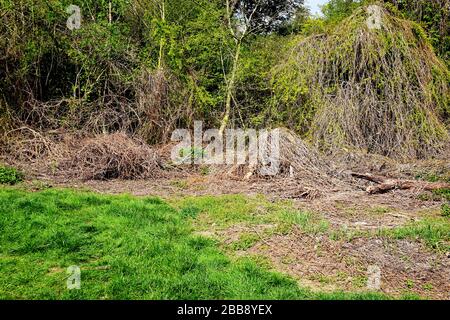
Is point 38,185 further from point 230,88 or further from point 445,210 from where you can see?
point 445,210

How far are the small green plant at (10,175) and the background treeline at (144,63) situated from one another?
203 centimetres

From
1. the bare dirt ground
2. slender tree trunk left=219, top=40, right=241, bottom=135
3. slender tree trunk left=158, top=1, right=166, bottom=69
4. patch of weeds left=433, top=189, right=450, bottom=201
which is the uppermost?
slender tree trunk left=158, top=1, right=166, bottom=69

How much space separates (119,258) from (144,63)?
8152mm

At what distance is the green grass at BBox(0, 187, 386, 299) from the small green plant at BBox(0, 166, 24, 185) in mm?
1298

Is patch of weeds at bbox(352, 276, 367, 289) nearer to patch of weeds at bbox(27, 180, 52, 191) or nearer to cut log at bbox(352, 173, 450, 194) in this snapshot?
cut log at bbox(352, 173, 450, 194)

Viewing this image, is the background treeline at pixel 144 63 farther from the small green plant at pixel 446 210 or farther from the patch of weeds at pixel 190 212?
the small green plant at pixel 446 210

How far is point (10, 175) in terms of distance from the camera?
7.24 metres

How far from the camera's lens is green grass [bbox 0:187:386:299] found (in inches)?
138

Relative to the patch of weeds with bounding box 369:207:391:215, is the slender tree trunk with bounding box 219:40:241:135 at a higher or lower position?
higher

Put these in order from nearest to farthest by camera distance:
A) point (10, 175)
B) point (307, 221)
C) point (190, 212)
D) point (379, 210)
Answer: point (307, 221), point (190, 212), point (379, 210), point (10, 175)

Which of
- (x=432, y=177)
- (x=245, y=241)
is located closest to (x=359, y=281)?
(x=245, y=241)

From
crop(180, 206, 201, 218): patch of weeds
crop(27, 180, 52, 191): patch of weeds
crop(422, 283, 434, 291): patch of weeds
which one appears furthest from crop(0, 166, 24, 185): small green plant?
crop(422, 283, 434, 291): patch of weeds
